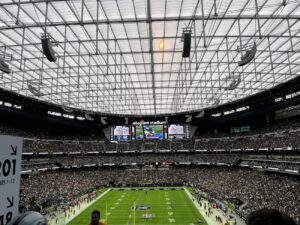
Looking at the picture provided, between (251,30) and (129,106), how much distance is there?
2996 cm

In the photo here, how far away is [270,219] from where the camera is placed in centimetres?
170

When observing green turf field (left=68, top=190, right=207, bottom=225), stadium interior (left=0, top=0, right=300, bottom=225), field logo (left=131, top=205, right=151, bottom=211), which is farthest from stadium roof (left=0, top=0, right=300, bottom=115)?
field logo (left=131, top=205, right=151, bottom=211)

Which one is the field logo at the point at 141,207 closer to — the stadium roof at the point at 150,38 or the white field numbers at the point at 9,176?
the stadium roof at the point at 150,38

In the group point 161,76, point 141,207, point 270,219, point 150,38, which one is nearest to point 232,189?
point 141,207

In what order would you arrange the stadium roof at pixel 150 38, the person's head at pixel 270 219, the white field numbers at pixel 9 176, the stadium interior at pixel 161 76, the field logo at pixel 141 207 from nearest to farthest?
the person's head at pixel 270 219
the white field numbers at pixel 9 176
the stadium roof at pixel 150 38
the stadium interior at pixel 161 76
the field logo at pixel 141 207

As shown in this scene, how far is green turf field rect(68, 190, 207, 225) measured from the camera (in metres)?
26.9

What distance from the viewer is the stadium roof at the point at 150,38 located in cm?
1748

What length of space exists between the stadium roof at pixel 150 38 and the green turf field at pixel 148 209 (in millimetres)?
13806

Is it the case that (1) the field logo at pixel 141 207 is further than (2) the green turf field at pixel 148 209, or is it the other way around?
(1) the field logo at pixel 141 207

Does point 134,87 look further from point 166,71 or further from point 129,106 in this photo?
point 129,106

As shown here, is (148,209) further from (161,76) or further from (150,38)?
(150,38)

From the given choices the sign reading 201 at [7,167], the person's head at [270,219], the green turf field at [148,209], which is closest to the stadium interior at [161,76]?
the sign reading 201 at [7,167]

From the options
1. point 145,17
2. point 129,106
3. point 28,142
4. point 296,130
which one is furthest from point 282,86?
point 28,142

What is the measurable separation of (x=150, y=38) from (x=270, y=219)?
21158 millimetres
